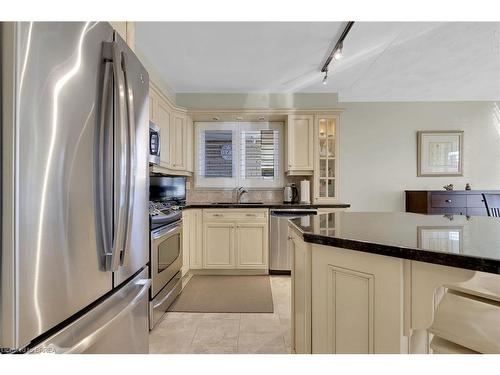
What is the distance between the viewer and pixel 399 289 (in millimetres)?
931

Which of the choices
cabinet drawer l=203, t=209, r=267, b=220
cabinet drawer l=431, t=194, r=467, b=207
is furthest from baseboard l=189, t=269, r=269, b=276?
cabinet drawer l=431, t=194, r=467, b=207

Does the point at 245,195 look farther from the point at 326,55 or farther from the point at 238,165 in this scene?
the point at 326,55

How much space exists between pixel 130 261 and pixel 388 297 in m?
1.03

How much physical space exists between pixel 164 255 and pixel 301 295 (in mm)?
1457

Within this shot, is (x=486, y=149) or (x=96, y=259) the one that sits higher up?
(x=486, y=149)

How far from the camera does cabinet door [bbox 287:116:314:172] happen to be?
152 inches

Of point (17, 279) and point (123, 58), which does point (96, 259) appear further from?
point (123, 58)

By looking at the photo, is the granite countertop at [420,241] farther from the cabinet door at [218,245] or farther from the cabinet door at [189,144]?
the cabinet door at [189,144]

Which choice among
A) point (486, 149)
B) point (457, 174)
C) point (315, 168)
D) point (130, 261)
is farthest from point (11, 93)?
point (486, 149)

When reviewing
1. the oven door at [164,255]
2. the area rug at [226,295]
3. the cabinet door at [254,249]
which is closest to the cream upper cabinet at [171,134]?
the oven door at [164,255]

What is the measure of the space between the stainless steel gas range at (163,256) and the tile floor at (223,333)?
0.18 metres

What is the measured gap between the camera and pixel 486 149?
14.4 ft

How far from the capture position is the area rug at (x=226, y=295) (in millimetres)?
2588
